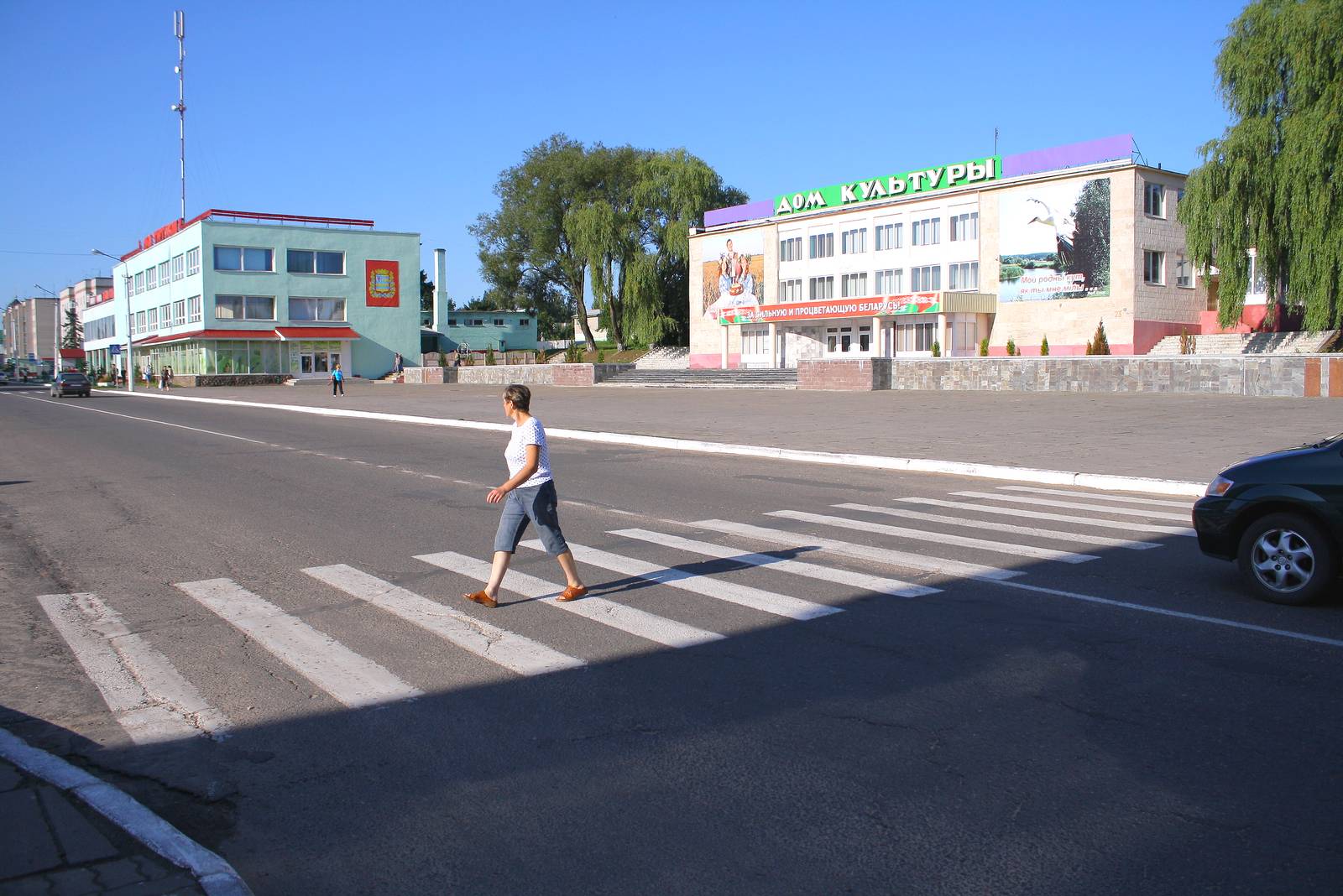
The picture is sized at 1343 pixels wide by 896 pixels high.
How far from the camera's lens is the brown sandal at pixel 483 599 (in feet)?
23.1

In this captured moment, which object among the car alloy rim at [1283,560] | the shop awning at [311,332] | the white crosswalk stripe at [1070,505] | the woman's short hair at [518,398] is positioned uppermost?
the shop awning at [311,332]

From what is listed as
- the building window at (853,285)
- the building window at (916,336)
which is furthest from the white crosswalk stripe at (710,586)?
the building window at (853,285)

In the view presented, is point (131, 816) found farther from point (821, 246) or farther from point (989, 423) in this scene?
point (821, 246)

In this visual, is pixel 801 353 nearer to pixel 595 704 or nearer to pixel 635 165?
pixel 635 165

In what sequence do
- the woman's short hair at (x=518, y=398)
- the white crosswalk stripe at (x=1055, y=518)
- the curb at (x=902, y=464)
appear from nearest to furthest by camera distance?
the woman's short hair at (x=518, y=398)
the white crosswalk stripe at (x=1055, y=518)
the curb at (x=902, y=464)

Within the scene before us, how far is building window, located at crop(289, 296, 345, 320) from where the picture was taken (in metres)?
75.5

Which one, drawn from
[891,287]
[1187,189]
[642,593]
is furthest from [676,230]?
[642,593]

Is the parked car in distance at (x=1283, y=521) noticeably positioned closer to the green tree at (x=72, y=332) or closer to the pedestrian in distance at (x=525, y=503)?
the pedestrian in distance at (x=525, y=503)

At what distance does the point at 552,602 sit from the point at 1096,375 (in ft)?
93.1

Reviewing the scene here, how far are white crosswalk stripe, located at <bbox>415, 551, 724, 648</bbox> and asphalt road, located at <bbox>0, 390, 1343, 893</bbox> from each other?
67mm

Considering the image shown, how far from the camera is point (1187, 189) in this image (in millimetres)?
39219

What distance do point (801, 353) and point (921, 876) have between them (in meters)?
58.4

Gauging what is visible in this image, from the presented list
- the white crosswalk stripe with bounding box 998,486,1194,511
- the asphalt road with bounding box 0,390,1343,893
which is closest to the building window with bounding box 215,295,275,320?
the asphalt road with bounding box 0,390,1343,893

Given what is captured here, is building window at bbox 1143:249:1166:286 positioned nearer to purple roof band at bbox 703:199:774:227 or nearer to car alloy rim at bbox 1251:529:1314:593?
purple roof band at bbox 703:199:774:227
